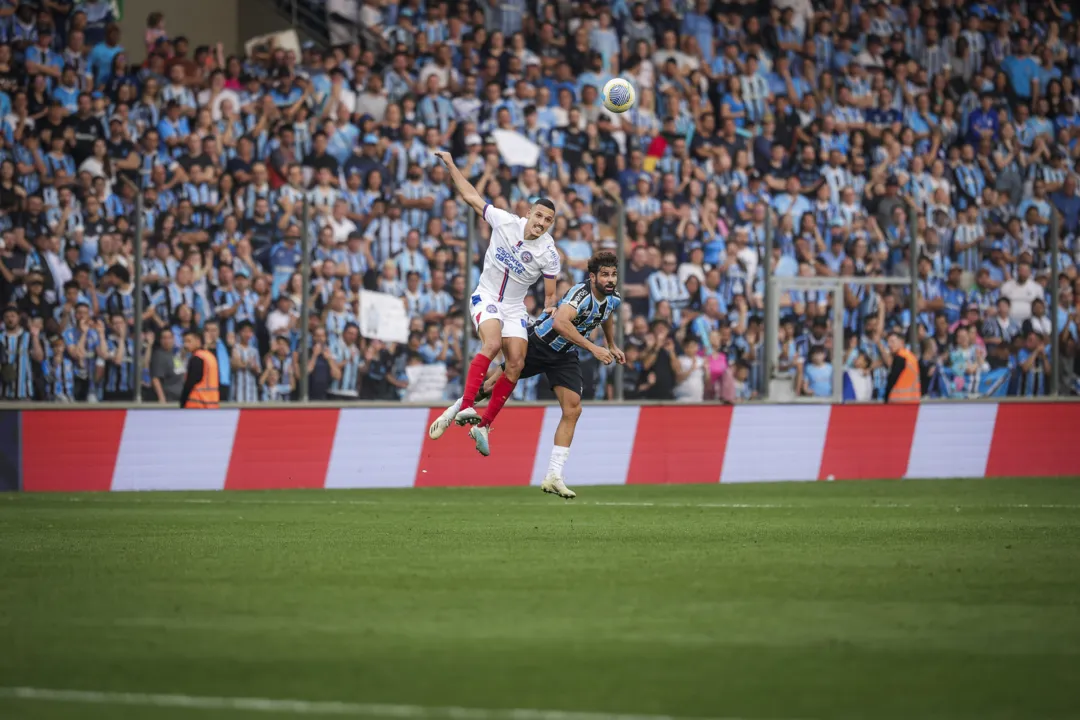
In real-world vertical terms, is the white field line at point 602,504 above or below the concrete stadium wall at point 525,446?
above

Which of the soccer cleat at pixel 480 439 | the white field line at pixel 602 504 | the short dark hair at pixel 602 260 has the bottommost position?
the white field line at pixel 602 504

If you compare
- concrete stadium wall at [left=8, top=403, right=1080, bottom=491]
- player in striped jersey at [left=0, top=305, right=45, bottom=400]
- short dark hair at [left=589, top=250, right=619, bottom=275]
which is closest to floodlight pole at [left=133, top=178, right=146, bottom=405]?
concrete stadium wall at [left=8, top=403, right=1080, bottom=491]

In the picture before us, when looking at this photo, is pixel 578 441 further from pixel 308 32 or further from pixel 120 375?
pixel 308 32

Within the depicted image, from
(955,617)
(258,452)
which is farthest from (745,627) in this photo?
(258,452)

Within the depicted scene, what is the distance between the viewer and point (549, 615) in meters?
7.70

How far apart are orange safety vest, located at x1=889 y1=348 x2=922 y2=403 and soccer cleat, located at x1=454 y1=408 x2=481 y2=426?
305 inches

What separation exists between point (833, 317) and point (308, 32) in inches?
390

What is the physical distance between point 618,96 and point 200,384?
570cm

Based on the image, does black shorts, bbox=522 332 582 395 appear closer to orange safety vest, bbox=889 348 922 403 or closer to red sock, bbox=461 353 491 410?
red sock, bbox=461 353 491 410

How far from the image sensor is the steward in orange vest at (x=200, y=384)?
1756 cm

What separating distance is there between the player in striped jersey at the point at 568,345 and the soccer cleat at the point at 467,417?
9.7 inches

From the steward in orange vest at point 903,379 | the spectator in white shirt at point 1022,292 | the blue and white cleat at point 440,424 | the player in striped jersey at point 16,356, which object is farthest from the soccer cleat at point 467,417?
the spectator in white shirt at point 1022,292

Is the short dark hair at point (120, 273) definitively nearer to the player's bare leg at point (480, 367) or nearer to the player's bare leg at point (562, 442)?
the player's bare leg at point (480, 367)

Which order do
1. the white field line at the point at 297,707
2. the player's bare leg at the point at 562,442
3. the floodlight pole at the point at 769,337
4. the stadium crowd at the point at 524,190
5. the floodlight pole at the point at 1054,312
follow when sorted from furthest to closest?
the floodlight pole at the point at 1054,312 < the floodlight pole at the point at 769,337 < the stadium crowd at the point at 524,190 < the player's bare leg at the point at 562,442 < the white field line at the point at 297,707
